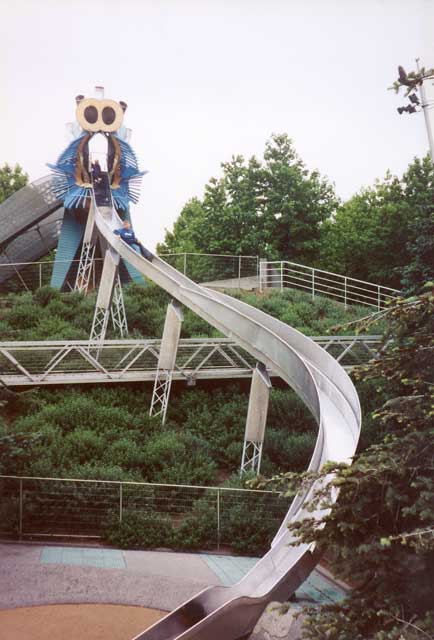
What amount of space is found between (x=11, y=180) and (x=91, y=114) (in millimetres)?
1839

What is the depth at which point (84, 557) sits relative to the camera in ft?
18.1

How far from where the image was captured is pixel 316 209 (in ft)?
23.9

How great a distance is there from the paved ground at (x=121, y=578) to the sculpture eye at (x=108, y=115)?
5.01m

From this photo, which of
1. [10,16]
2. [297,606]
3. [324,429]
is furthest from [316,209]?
[297,606]

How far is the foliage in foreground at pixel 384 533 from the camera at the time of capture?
3.32 m

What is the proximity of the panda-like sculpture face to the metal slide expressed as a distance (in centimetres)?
178

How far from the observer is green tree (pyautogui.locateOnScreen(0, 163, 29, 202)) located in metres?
→ 8.74

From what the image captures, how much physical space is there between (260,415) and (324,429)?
1676mm

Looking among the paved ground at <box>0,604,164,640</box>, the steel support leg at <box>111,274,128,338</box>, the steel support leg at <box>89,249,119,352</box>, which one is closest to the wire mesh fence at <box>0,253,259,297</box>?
the steel support leg at <box>89,249,119,352</box>

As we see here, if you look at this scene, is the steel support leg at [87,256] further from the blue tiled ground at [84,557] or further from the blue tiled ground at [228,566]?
the blue tiled ground at [228,566]

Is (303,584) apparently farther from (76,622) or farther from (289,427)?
(289,427)

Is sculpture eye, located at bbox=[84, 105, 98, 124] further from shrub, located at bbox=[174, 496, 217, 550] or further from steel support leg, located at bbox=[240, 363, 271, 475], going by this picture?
shrub, located at bbox=[174, 496, 217, 550]

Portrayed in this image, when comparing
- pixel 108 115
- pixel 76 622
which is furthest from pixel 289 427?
pixel 108 115

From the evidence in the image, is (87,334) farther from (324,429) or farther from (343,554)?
(343,554)
